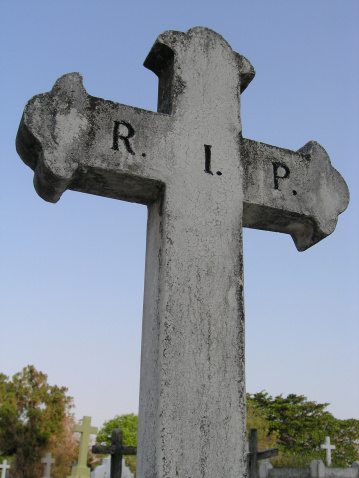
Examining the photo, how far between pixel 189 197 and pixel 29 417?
3254cm

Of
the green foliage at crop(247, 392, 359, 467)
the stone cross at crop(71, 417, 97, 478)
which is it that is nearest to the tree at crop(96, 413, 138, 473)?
the green foliage at crop(247, 392, 359, 467)

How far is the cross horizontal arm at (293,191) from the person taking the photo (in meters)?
3.85

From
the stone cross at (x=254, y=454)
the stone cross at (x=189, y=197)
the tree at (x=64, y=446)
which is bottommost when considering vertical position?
the tree at (x=64, y=446)

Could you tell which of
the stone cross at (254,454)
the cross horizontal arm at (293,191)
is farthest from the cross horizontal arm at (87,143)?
the stone cross at (254,454)

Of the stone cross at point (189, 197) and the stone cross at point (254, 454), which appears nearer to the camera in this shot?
the stone cross at point (189, 197)

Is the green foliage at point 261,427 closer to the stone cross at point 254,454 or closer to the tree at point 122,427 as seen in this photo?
the tree at point 122,427

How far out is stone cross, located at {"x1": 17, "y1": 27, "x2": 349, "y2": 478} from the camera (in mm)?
2996

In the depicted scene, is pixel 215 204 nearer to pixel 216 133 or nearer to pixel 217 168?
pixel 217 168

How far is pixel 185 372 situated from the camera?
3027mm

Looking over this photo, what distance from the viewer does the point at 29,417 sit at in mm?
32406

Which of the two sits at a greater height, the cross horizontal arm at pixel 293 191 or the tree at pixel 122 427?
the cross horizontal arm at pixel 293 191

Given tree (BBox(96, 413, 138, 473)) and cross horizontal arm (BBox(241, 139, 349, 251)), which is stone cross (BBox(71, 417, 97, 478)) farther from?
tree (BBox(96, 413, 138, 473))

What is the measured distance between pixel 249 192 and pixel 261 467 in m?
17.4

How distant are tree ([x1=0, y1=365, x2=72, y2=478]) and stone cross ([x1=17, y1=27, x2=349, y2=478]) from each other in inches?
1237
